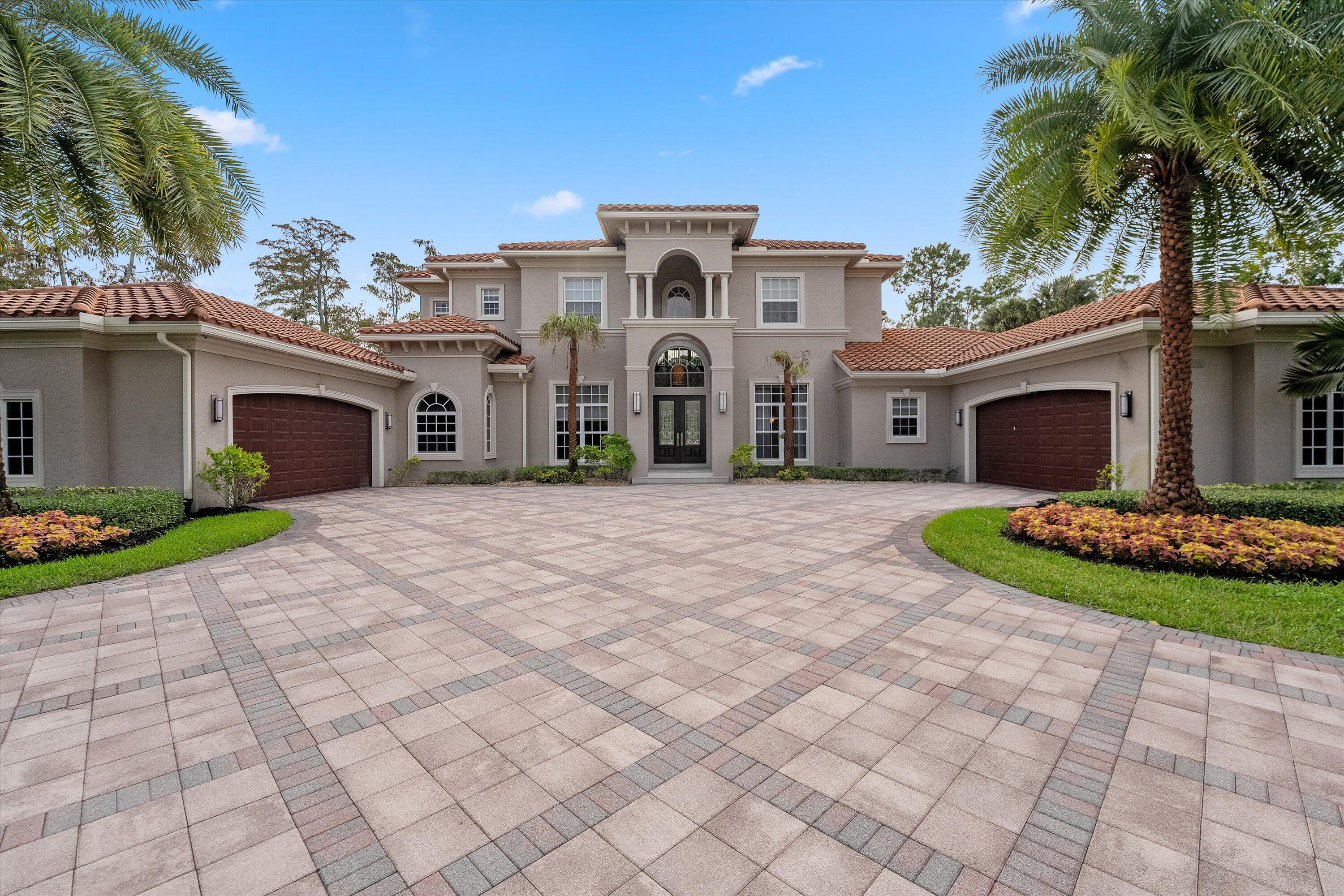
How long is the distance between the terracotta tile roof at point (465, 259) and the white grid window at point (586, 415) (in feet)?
16.7

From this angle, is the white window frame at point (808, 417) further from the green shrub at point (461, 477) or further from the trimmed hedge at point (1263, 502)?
the trimmed hedge at point (1263, 502)

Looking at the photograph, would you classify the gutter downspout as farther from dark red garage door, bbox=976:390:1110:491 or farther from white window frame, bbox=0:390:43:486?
dark red garage door, bbox=976:390:1110:491

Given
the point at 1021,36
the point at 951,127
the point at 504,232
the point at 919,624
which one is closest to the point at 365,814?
the point at 919,624

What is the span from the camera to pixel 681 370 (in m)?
18.9

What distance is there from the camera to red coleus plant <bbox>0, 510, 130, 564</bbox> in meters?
6.14

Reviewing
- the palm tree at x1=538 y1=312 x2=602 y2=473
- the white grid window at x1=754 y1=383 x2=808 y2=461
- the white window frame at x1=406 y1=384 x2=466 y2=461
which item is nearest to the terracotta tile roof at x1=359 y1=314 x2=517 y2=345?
the white window frame at x1=406 y1=384 x2=466 y2=461

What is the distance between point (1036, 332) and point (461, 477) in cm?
1660

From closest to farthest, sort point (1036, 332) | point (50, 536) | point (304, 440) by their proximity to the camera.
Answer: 1. point (50, 536)
2. point (304, 440)
3. point (1036, 332)

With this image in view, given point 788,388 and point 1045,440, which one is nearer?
point 1045,440

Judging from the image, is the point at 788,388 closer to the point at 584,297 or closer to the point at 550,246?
the point at 584,297

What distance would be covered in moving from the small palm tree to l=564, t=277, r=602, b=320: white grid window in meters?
16.2

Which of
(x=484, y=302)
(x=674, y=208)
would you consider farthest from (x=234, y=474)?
→ (x=674, y=208)

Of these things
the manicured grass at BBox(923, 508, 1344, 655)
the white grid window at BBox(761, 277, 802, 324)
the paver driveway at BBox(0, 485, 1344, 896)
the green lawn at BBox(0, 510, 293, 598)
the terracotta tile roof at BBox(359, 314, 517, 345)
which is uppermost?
the white grid window at BBox(761, 277, 802, 324)

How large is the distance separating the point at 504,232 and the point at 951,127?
55.4ft
